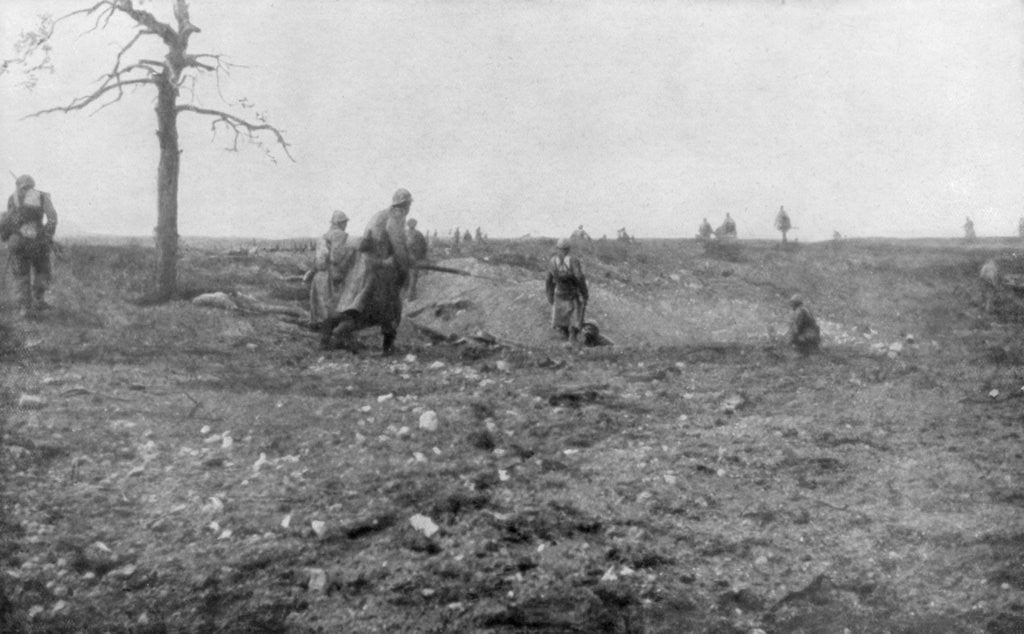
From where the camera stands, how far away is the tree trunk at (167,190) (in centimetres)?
1385

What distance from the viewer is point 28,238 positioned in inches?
447

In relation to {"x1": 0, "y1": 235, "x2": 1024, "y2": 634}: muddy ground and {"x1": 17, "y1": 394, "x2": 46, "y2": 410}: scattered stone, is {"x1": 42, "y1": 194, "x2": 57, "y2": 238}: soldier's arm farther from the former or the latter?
{"x1": 17, "y1": 394, "x2": 46, "y2": 410}: scattered stone

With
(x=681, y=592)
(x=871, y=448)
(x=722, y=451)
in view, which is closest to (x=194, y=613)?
(x=681, y=592)

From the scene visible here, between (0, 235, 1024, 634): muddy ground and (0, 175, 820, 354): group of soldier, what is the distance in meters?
0.38

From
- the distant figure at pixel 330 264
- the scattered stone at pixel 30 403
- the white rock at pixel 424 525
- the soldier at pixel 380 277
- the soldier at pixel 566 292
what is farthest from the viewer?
the soldier at pixel 566 292

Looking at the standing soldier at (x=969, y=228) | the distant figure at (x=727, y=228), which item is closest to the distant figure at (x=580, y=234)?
the distant figure at (x=727, y=228)

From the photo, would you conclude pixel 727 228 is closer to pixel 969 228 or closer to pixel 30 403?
pixel 969 228

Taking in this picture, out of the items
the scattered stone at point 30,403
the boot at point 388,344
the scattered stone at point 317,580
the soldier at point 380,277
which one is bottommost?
the scattered stone at point 317,580

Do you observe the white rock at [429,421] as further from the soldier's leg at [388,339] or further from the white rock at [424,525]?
the soldier's leg at [388,339]

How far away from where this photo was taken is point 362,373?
10070mm

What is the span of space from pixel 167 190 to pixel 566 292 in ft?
18.4

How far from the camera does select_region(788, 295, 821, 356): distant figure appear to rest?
11.1 meters

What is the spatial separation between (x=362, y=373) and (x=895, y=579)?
543 centimetres

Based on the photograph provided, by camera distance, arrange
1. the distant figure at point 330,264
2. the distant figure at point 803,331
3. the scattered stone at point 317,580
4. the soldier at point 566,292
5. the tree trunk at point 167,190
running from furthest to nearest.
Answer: the tree trunk at point 167,190 < the soldier at point 566,292 < the distant figure at point 330,264 < the distant figure at point 803,331 < the scattered stone at point 317,580
